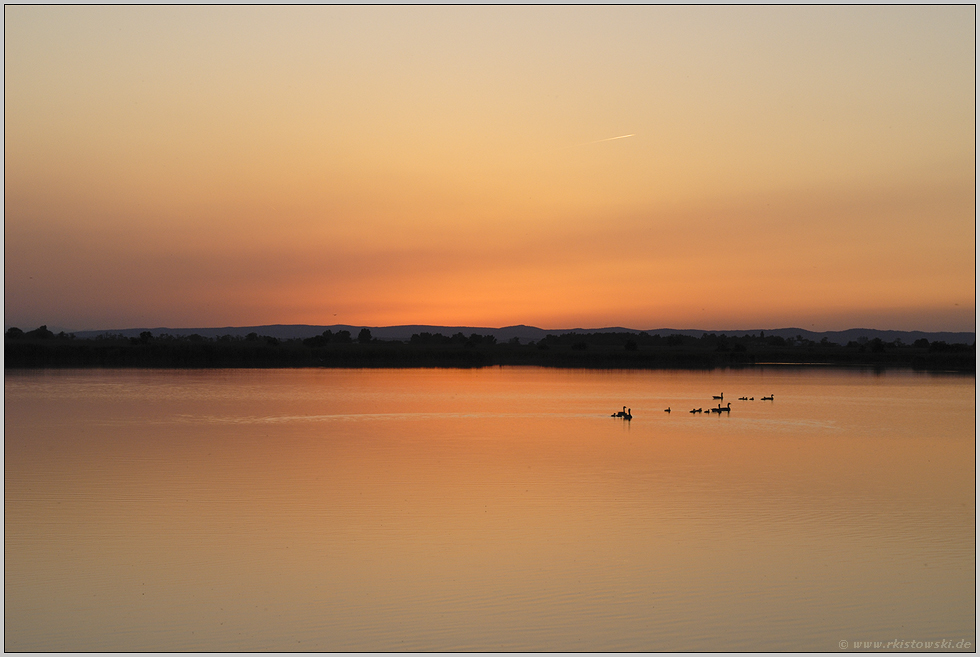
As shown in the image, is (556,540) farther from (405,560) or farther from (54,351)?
(54,351)

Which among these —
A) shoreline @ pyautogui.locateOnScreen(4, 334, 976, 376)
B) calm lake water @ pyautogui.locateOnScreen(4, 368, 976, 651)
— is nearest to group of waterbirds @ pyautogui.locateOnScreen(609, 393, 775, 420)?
calm lake water @ pyautogui.locateOnScreen(4, 368, 976, 651)

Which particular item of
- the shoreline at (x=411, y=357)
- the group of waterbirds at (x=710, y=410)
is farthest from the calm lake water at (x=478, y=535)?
the shoreline at (x=411, y=357)

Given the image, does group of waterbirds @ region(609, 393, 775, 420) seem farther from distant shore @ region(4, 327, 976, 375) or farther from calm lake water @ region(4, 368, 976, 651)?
distant shore @ region(4, 327, 976, 375)

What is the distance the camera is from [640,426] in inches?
906

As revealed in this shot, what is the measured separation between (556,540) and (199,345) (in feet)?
179

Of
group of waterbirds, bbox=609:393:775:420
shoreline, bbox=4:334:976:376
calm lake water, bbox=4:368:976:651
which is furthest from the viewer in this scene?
shoreline, bbox=4:334:976:376

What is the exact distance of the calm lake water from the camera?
7.86m

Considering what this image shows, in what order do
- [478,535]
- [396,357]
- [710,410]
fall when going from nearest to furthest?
1. [478,535]
2. [710,410]
3. [396,357]

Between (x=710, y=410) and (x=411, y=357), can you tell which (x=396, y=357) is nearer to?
(x=411, y=357)

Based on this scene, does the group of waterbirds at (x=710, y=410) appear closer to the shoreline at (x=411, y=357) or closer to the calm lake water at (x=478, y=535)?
the calm lake water at (x=478, y=535)

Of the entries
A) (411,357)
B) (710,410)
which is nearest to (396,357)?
(411,357)

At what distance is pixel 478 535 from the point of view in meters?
10.7

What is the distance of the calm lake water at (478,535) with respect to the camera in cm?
786

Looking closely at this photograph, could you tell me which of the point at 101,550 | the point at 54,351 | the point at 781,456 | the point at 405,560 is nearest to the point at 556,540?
the point at 405,560
